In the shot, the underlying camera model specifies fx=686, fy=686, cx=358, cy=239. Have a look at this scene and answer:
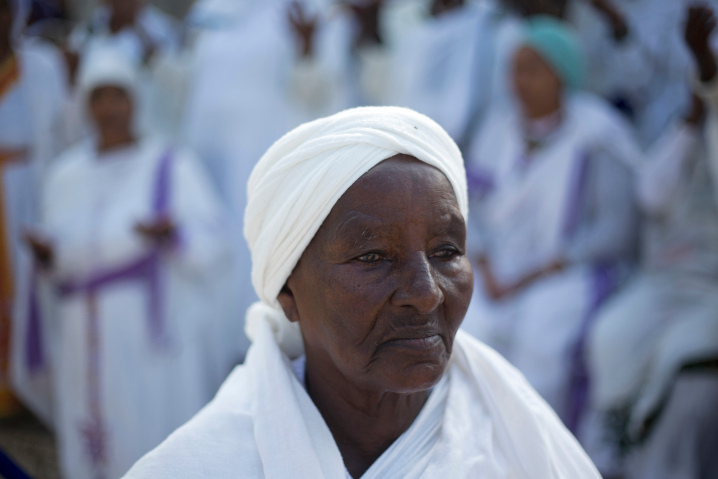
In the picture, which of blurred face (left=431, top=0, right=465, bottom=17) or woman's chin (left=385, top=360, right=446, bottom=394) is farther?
blurred face (left=431, top=0, right=465, bottom=17)

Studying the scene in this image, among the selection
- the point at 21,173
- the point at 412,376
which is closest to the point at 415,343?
the point at 412,376

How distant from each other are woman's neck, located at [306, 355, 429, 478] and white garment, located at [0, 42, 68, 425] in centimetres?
414

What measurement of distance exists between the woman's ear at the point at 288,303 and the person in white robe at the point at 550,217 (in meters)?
2.44

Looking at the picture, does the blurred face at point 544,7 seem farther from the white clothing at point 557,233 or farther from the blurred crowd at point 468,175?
the white clothing at point 557,233

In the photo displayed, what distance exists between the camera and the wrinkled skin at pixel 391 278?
158 centimetres

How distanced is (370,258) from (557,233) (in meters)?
3.23

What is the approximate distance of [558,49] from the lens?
486cm

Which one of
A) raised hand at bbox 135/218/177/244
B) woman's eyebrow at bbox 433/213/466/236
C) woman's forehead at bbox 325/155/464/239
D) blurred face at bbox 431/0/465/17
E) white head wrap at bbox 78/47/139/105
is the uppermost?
blurred face at bbox 431/0/465/17

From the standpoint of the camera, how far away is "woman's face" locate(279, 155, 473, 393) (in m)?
1.58

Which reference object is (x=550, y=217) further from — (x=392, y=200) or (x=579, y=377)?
(x=392, y=200)

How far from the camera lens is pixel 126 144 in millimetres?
5094

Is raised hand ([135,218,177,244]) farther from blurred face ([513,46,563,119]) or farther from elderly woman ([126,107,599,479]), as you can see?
elderly woman ([126,107,599,479])

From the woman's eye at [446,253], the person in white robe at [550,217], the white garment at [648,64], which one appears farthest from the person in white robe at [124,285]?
the woman's eye at [446,253]

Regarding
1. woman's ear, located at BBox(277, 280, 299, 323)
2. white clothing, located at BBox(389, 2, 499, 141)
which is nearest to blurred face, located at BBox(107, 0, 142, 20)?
white clothing, located at BBox(389, 2, 499, 141)
